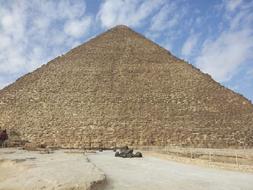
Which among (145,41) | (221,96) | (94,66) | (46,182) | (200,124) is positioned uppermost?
(145,41)

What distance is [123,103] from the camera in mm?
48844

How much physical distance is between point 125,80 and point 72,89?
18.8ft

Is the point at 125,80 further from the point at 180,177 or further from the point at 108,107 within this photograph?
the point at 180,177

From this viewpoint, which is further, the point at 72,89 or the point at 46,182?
the point at 72,89

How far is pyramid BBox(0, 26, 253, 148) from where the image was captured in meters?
43.4

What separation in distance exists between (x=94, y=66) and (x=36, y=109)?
10.8 metres

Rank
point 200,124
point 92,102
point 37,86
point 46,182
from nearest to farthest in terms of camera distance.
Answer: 1. point 46,182
2. point 200,124
3. point 92,102
4. point 37,86

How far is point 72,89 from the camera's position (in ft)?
169

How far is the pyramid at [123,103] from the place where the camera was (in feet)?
143

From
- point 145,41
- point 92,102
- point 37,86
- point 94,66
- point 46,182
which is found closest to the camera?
point 46,182

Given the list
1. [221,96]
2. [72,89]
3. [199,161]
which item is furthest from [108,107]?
[199,161]

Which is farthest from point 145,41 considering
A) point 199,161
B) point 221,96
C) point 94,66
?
point 199,161

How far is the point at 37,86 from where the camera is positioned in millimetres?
52469

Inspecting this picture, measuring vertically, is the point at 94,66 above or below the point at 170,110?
above
